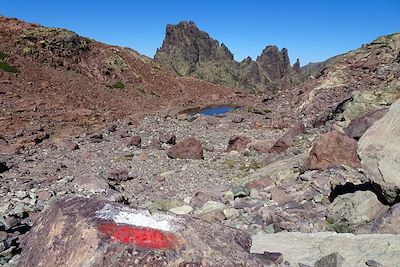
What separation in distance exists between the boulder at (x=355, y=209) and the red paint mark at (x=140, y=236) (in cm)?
534

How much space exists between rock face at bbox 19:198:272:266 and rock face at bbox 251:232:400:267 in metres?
1.08

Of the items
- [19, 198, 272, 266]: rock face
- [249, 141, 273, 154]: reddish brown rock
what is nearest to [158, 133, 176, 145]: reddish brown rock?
[249, 141, 273, 154]: reddish brown rock

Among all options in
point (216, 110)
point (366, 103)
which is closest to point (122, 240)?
point (366, 103)

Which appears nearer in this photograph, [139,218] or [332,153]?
[139,218]

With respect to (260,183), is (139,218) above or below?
above

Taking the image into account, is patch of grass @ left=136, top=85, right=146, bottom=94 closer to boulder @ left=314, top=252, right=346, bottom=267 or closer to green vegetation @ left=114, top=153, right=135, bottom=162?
green vegetation @ left=114, top=153, right=135, bottom=162

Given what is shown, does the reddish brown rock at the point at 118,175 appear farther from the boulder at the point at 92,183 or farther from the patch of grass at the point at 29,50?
the patch of grass at the point at 29,50

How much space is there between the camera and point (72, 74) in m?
48.0

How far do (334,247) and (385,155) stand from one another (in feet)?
7.90

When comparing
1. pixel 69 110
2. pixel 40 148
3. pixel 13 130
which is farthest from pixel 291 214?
pixel 69 110

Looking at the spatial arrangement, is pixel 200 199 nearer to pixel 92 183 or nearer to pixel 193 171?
pixel 193 171

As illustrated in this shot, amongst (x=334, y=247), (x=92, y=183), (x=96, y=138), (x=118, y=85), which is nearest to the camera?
(x=334, y=247)

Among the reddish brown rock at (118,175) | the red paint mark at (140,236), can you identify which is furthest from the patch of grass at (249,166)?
the red paint mark at (140,236)

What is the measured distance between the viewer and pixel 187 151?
2211 cm
